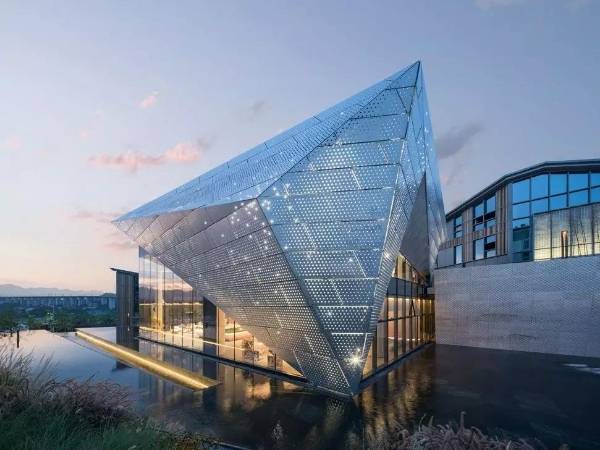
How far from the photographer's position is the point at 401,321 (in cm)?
1902

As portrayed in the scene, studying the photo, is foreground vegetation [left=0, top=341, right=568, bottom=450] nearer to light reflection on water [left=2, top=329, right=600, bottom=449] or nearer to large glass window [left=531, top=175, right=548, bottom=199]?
light reflection on water [left=2, top=329, right=600, bottom=449]

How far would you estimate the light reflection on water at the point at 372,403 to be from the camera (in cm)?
837

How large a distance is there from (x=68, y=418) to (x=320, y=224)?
641cm

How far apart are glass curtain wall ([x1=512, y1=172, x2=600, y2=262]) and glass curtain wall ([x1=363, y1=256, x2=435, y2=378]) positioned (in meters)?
10.4

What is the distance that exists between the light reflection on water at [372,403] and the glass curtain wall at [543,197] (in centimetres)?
1447

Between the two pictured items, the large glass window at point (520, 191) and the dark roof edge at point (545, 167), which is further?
the large glass window at point (520, 191)

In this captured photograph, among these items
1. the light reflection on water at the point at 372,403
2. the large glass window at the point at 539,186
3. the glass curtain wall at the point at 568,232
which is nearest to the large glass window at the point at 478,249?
the glass curtain wall at the point at 568,232

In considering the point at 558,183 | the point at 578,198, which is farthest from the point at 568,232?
the point at 558,183

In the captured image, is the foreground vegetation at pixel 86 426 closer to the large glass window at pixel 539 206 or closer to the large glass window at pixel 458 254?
the large glass window at pixel 539 206

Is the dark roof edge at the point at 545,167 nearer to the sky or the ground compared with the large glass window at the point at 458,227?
nearer to the sky

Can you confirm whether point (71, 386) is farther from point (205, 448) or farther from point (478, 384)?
point (478, 384)

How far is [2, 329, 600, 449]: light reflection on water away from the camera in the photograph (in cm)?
837

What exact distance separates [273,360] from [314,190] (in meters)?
7.98

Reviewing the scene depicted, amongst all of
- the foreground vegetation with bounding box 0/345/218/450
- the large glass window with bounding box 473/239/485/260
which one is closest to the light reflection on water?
the foreground vegetation with bounding box 0/345/218/450
